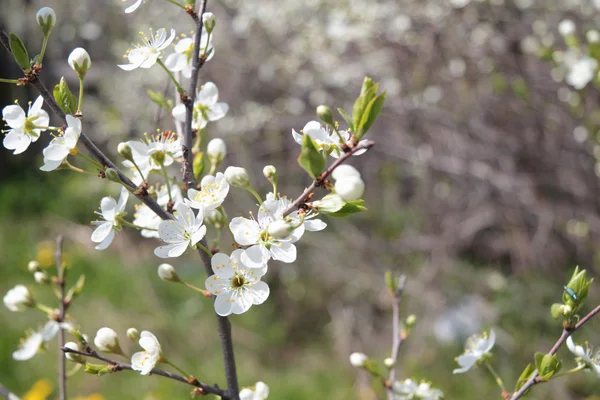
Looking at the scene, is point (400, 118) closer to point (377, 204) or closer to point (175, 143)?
point (377, 204)

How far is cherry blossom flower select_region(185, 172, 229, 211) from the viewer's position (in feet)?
2.85

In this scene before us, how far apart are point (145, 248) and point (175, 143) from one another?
4.92 metres

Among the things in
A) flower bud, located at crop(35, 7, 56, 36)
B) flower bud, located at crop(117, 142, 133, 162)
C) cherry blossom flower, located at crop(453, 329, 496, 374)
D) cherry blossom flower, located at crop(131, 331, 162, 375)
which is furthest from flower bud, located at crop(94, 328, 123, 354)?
cherry blossom flower, located at crop(453, 329, 496, 374)

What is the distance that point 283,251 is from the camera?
889mm

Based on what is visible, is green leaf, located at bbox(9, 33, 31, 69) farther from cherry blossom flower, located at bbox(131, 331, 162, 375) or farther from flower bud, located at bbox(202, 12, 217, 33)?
→ cherry blossom flower, located at bbox(131, 331, 162, 375)

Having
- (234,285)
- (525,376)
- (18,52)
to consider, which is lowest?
(525,376)

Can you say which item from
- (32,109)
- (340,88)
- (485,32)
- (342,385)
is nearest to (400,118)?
(340,88)

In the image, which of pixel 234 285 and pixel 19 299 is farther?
pixel 19 299

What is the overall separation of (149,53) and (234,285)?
0.49 metres

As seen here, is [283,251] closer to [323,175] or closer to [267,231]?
[267,231]

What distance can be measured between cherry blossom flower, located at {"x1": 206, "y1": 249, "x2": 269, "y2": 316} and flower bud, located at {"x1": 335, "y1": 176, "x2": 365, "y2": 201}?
7.2 inches

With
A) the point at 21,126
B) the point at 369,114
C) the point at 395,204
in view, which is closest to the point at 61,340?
the point at 21,126

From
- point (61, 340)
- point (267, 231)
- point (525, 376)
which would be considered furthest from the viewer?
point (61, 340)

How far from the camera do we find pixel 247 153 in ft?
15.3
